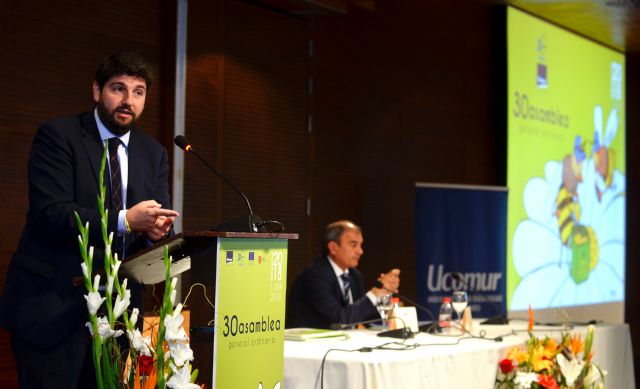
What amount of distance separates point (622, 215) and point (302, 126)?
4.98m

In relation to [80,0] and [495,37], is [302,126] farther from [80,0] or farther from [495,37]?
[495,37]

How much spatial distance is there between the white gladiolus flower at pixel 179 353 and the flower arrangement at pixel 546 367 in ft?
6.32

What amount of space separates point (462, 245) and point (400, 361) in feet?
13.8

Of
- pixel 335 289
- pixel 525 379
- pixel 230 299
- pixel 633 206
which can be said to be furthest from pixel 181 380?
pixel 633 206

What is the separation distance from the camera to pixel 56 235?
2.46 m

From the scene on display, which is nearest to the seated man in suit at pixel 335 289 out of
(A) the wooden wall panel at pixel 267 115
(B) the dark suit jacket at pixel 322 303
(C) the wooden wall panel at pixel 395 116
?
(B) the dark suit jacket at pixel 322 303

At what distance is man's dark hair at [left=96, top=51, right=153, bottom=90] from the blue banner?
176 inches

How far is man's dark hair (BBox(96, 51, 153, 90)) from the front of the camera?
8.57ft

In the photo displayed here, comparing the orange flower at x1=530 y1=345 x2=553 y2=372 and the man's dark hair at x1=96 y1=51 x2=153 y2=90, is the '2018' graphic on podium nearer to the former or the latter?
the man's dark hair at x1=96 y1=51 x2=153 y2=90

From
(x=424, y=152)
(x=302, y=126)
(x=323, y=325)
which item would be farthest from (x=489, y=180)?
(x=323, y=325)

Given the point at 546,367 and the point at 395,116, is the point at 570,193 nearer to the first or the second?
the point at 395,116

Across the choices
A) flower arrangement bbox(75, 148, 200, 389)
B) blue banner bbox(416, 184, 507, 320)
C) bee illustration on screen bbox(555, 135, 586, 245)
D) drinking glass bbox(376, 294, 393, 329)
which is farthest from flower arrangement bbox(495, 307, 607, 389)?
bee illustration on screen bbox(555, 135, 586, 245)

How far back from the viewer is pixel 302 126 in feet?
21.3

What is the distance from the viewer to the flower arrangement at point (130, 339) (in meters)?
2.05
